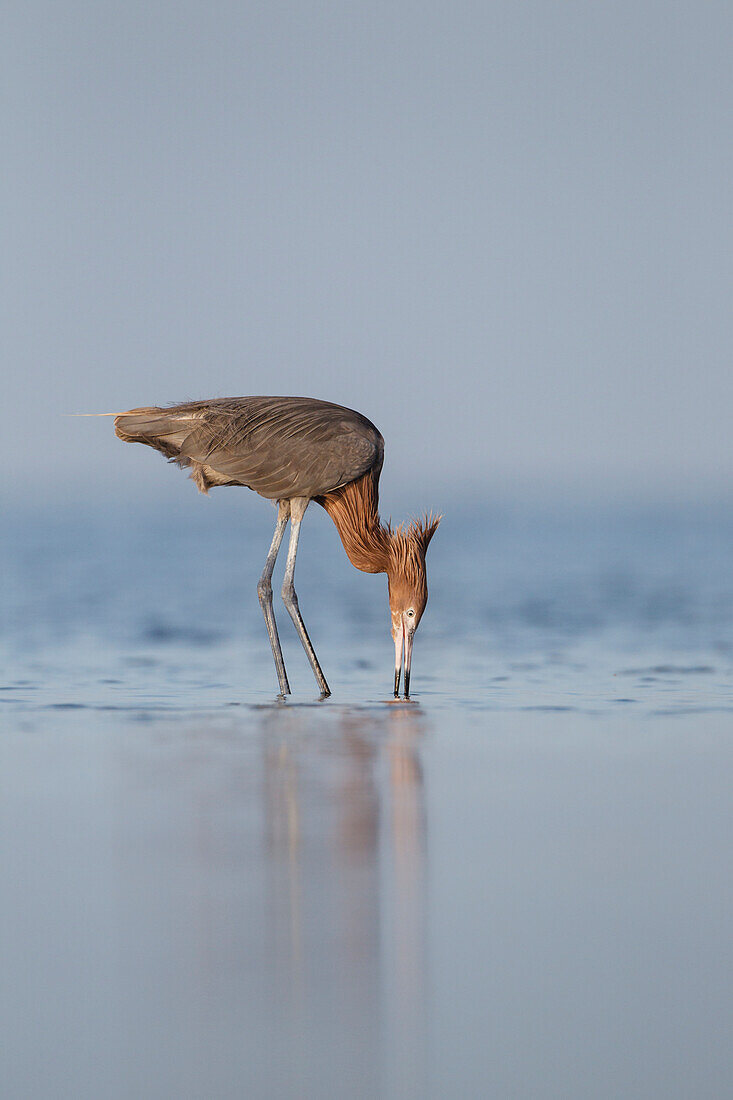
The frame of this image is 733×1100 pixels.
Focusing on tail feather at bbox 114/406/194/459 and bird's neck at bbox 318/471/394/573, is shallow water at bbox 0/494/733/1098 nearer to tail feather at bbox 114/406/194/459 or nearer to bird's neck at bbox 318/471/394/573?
bird's neck at bbox 318/471/394/573

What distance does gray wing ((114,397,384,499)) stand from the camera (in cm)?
864

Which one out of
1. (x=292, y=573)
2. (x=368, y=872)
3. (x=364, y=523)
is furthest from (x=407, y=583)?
(x=368, y=872)

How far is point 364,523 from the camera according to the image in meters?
8.91

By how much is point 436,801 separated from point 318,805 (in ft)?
1.45

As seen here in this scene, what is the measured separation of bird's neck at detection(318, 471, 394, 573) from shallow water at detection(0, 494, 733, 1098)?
80 centimetres

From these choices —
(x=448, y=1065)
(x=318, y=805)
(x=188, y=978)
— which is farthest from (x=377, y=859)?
(x=448, y=1065)

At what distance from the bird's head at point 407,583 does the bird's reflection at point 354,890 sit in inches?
69.1

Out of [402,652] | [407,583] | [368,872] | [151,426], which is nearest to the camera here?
[368,872]

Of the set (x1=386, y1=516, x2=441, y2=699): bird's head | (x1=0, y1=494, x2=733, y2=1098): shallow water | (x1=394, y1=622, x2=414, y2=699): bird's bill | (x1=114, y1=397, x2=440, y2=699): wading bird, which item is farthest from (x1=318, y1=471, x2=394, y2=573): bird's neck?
(x1=0, y1=494, x2=733, y2=1098): shallow water

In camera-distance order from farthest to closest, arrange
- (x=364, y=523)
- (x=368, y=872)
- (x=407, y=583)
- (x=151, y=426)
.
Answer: (x=364, y=523)
(x=151, y=426)
(x=407, y=583)
(x=368, y=872)

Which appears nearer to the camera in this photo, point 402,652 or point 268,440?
point 402,652

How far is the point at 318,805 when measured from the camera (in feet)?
17.6

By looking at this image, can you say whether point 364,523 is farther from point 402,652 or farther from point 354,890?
point 354,890

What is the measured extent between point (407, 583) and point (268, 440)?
1.16 meters
